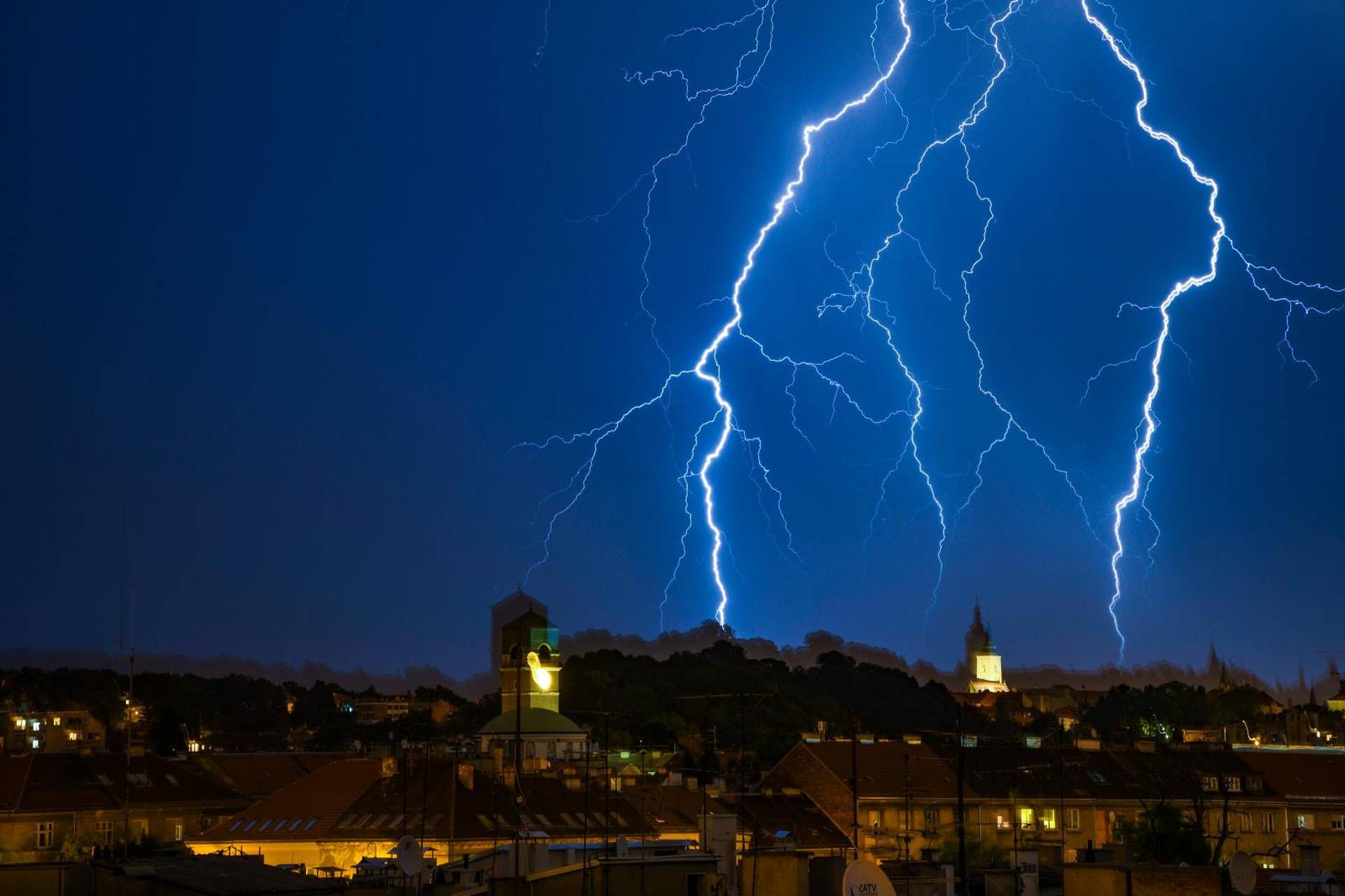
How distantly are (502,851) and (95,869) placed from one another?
667 centimetres

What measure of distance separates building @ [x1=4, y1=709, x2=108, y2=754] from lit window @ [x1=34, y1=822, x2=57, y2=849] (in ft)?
141

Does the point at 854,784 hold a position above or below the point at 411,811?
above

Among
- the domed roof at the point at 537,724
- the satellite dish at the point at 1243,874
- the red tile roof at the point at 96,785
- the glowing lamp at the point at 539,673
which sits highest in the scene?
the glowing lamp at the point at 539,673

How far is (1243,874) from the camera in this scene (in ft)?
56.0

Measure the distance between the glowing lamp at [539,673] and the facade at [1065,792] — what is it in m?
27.2

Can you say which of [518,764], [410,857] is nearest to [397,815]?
[518,764]

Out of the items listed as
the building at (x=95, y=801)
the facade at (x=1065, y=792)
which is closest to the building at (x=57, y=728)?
the building at (x=95, y=801)

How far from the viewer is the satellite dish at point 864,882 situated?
1420 centimetres

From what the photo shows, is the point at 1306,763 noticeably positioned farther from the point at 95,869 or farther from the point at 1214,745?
the point at 95,869

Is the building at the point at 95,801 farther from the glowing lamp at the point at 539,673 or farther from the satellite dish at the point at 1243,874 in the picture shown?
the glowing lamp at the point at 539,673

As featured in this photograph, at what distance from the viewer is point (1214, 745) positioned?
59.0 m

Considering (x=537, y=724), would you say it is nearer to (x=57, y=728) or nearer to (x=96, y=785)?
(x=96, y=785)

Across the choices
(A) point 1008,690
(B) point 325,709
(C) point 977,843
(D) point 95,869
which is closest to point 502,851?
(D) point 95,869

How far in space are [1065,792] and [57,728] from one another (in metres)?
64.8
